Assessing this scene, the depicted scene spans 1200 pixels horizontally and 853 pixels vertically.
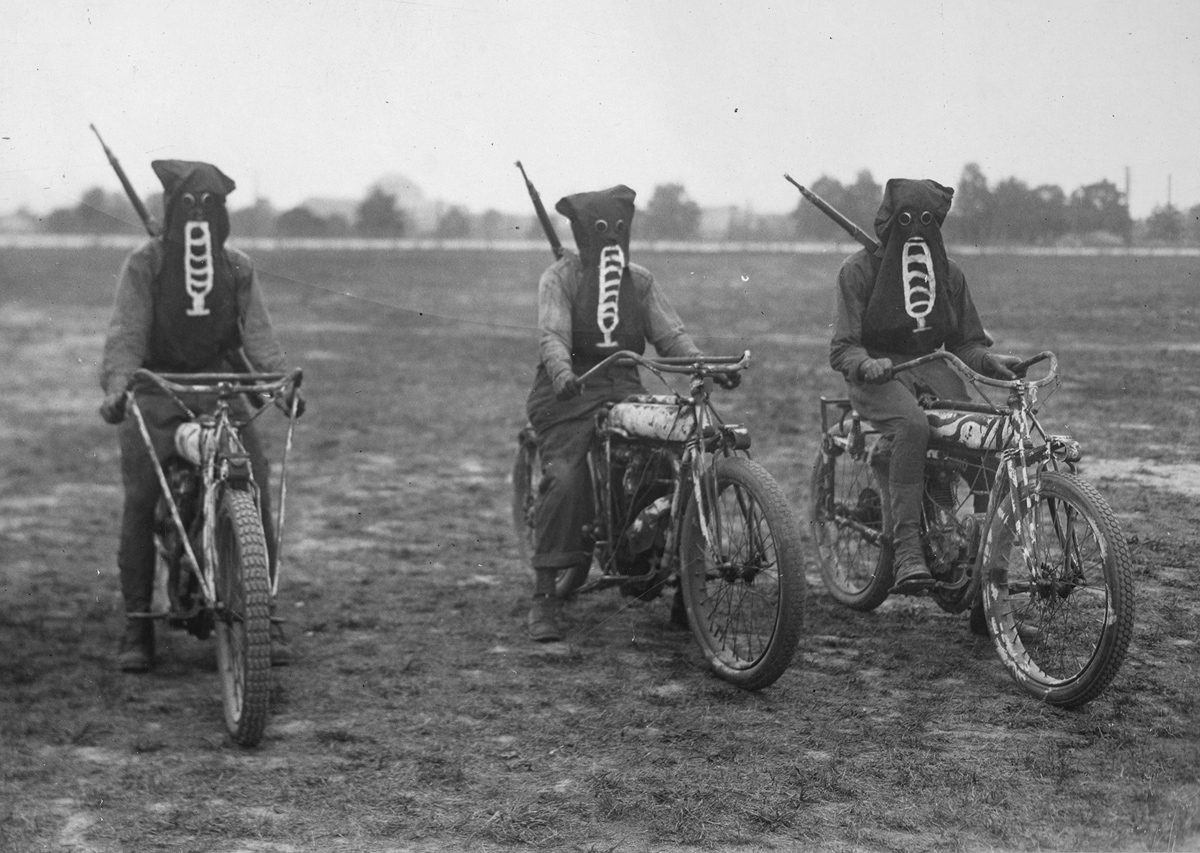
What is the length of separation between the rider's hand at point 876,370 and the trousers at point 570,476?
1214mm

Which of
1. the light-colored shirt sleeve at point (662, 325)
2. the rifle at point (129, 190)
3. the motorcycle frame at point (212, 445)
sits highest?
the rifle at point (129, 190)

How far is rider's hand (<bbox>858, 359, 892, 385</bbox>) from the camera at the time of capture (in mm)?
4688

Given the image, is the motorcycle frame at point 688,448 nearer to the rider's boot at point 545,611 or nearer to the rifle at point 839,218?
the rider's boot at point 545,611

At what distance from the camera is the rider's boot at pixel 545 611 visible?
5.66 metres

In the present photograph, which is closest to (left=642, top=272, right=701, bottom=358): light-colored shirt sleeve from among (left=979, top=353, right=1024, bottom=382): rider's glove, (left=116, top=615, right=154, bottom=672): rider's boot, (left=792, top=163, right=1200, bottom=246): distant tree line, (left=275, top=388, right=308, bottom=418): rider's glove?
(left=792, top=163, right=1200, bottom=246): distant tree line

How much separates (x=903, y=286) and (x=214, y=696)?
2941mm

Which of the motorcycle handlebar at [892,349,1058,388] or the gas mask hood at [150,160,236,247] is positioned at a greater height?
the gas mask hood at [150,160,236,247]

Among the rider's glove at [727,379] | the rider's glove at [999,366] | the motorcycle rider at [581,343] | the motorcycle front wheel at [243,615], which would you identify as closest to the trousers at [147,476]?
the motorcycle front wheel at [243,615]

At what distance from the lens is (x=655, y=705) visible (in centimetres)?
472

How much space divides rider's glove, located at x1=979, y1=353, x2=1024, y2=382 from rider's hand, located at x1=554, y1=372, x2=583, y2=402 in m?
1.48

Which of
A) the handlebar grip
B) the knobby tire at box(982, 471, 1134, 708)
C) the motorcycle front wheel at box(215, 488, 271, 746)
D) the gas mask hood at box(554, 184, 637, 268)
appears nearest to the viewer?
the knobby tire at box(982, 471, 1134, 708)

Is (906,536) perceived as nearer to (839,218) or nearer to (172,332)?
(839,218)

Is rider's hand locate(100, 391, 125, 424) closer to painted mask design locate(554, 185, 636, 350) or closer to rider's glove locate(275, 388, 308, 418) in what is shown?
rider's glove locate(275, 388, 308, 418)

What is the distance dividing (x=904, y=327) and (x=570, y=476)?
1.51m
